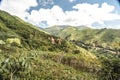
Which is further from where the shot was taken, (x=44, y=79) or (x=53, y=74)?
(x=53, y=74)

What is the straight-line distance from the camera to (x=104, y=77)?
620 feet

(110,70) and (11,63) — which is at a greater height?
(11,63)

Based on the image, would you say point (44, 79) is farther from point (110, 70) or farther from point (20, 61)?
point (20, 61)

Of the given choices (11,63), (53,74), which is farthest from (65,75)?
(11,63)

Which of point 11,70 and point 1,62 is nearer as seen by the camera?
point 1,62

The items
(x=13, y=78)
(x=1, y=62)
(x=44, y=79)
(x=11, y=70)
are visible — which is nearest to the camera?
(x=1, y=62)

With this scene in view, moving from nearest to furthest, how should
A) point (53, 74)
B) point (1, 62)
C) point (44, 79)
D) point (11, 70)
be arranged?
point (1, 62), point (11, 70), point (44, 79), point (53, 74)

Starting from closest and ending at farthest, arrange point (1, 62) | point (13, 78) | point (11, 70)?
point (1, 62)
point (11, 70)
point (13, 78)

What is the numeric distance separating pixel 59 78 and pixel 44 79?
645 inches

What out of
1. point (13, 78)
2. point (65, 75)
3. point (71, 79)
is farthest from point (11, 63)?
point (65, 75)

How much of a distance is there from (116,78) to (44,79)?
43957 mm

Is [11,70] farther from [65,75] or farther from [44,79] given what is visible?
[65,75]

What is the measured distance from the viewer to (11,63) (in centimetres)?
9381

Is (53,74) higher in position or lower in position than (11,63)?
lower
